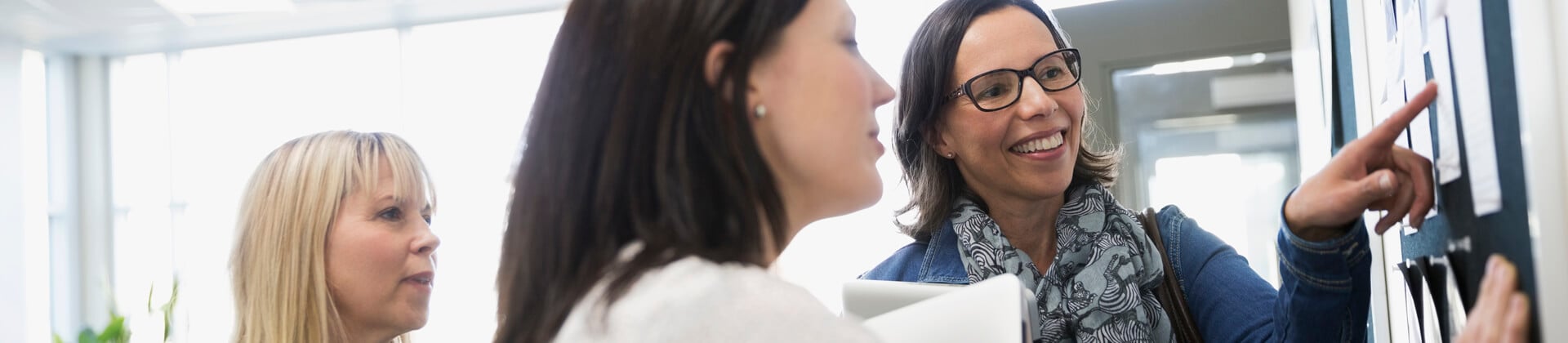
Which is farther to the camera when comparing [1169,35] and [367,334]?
[1169,35]

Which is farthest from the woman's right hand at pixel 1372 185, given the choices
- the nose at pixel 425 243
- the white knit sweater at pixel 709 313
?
the nose at pixel 425 243

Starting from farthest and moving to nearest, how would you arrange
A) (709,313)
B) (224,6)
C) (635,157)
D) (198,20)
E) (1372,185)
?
(198,20), (224,6), (1372,185), (635,157), (709,313)

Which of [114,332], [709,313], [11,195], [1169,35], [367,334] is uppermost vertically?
[1169,35]

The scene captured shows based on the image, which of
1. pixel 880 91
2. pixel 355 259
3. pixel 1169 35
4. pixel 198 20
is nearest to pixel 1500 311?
pixel 880 91

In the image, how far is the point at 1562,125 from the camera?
0.64m

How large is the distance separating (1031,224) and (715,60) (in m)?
0.83

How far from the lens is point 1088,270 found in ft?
4.76

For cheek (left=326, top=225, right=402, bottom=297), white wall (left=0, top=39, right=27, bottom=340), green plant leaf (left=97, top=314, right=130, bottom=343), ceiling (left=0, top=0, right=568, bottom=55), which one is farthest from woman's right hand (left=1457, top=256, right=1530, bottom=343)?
white wall (left=0, top=39, right=27, bottom=340)

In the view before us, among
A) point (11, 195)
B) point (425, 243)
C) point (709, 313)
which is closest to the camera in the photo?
point (709, 313)

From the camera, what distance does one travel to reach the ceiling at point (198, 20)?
5551 millimetres

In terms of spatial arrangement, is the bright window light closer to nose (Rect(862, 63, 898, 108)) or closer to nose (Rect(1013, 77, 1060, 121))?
nose (Rect(1013, 77, 1060, 121))

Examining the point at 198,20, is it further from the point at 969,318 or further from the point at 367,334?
the point at 969,318

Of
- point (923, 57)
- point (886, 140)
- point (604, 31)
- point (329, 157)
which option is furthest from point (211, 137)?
point (604, 31)

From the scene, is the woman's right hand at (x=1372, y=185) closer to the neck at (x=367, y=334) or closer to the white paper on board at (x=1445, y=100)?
the white paper on board at (x=1445, y=100)
